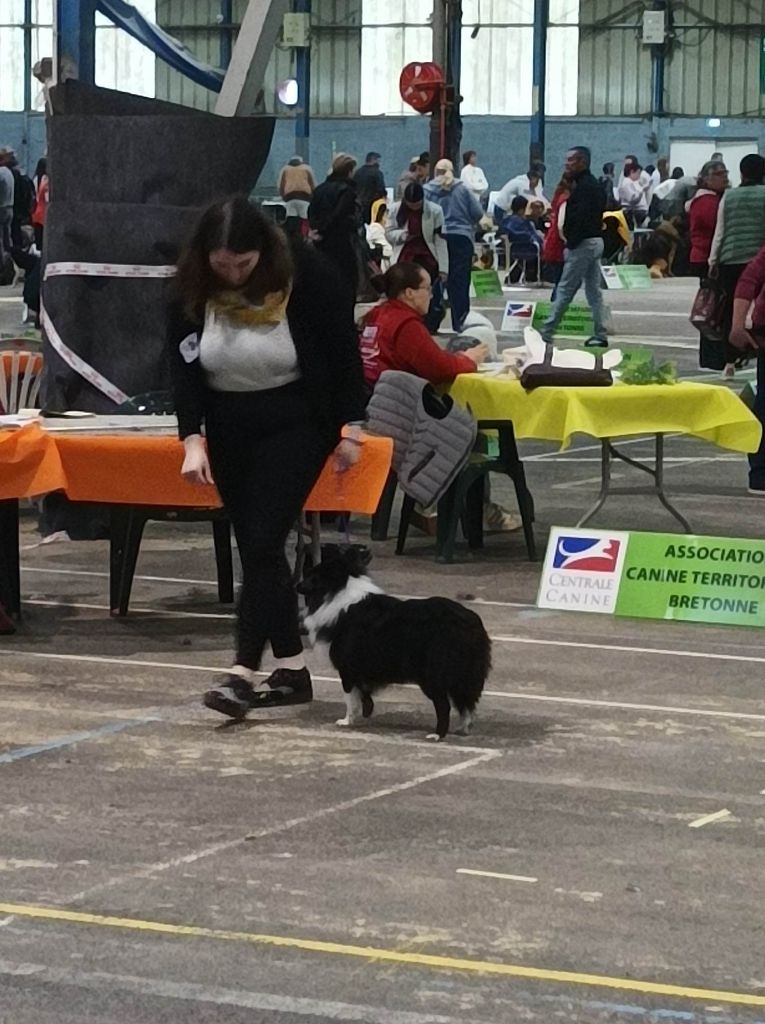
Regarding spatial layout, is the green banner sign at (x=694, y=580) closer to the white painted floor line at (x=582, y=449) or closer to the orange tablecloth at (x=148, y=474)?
the orange tablecloth at (x=148, y=474)

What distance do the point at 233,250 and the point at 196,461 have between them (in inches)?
23.2

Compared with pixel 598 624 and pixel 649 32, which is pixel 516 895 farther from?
pixel 649 32

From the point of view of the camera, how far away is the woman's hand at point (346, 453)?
6.12 meters

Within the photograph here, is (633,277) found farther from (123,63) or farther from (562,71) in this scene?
(123,63)

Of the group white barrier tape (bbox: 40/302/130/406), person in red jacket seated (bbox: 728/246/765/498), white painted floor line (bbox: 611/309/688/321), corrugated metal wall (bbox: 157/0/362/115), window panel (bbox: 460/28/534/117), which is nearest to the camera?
white barrier tape (bbox: 40/302/130/406)

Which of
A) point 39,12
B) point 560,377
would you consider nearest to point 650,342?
point 560,377

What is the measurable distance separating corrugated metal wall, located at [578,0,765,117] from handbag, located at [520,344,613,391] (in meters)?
37.2

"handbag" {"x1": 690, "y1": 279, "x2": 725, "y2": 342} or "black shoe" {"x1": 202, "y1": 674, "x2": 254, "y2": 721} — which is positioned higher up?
"handbag" {"x1": 690, "y1": 279, "x2": 725, "y2": 342}

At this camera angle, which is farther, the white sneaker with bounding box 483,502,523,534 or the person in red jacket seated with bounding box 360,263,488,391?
the white sneaker with bounding box 483,502,523,534

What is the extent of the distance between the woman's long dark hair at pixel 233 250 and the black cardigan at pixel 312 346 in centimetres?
7

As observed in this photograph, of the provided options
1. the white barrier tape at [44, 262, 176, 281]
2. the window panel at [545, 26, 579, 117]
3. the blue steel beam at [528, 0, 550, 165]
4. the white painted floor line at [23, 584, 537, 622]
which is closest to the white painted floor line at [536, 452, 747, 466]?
the white barrier tape at [44, 262, 176, 281]

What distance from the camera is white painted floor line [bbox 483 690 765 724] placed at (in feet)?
20.8

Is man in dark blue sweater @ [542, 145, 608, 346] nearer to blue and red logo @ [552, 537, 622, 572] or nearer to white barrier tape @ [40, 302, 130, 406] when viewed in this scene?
white barrier tape @ [40, 302, 130, 406]

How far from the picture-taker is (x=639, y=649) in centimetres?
737
